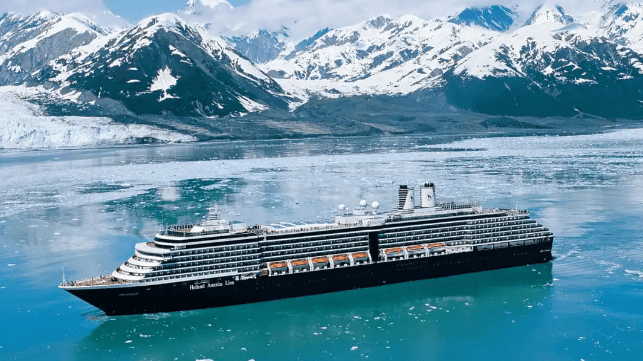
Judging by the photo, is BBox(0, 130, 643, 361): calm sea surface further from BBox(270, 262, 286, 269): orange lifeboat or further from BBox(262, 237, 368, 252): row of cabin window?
BBox(262, 237, 368, 252): row of cabin window

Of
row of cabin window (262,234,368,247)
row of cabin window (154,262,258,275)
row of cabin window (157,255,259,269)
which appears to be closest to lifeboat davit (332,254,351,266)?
row of cabin window (262,234,368,247)

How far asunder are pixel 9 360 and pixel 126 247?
27.1 metres

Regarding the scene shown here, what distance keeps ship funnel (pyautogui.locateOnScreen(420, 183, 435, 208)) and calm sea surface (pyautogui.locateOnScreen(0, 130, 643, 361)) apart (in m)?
6.15

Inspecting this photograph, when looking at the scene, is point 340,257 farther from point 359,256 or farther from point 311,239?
point 311,239

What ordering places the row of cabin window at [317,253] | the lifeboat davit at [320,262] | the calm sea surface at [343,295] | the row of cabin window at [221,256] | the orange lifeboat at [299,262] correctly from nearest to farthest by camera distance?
1. the calm sea surface at [343,295]
2. the row of cabin window at [221,256]
3. the orange lifeboat at [299,262]
4. the row of cabin window at [317,253]
5. the lifeboat davit at [320,262]

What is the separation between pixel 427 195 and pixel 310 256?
1139 cm

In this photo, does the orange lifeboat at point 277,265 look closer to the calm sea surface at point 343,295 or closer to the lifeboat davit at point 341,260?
the calm sea surface at point 343,295

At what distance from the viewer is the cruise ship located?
162 feet

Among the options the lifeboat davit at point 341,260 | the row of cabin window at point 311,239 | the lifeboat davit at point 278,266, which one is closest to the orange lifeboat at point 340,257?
the lifeboat davit at point 341,260

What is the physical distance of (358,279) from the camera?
5475 cm

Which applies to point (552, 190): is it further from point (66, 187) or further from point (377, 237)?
point (66, 187)

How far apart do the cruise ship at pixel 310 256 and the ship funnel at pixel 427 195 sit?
0.07 metres

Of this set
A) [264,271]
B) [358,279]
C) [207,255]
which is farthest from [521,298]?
[207,255]

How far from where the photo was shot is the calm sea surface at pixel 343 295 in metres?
44.2
